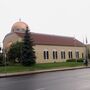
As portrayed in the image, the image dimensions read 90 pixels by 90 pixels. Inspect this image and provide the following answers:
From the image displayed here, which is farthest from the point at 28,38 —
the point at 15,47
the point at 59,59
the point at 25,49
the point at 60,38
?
the point at 60,38

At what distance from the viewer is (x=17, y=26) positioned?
63.9 m

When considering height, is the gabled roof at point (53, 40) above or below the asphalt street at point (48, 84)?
above

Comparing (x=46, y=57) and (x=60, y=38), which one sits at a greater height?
(x=60, y=38)

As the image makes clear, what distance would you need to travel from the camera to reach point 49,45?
6153 centimetres

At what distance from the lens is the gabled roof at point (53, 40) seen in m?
60.0

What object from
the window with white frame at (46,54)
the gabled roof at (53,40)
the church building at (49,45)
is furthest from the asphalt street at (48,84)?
the window with white frame at (46,54)

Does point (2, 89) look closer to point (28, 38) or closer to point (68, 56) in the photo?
point (28, 38)

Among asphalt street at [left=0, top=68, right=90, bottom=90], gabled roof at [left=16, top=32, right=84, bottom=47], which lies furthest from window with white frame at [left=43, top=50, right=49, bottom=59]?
asphalt street at [left=0, top=68, right=90, bottom=90]

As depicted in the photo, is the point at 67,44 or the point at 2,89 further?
the point at 67,44

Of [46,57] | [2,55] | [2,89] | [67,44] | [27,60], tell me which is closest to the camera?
[2,89]

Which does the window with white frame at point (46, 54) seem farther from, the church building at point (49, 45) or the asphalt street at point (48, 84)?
the asphalt street at point (48, 84)

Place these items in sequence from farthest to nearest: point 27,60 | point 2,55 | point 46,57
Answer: point 46,57
point 2,55
point 27,60

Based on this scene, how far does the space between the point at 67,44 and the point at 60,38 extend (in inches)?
137

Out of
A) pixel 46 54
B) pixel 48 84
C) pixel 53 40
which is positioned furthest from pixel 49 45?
pixel 48 84
